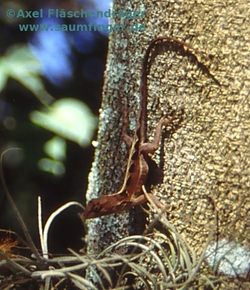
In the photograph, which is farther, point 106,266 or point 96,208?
point 96,208

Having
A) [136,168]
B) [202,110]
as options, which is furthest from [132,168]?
[202,110]

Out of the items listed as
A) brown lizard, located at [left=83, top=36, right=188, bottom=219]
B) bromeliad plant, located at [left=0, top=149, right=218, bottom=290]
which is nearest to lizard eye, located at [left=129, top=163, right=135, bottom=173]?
brown lizard, located at [left=83, top=36, right=188, bottom=219]

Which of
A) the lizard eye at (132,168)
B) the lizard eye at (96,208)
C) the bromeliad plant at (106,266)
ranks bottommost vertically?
the bromeliad plant at (106,266)

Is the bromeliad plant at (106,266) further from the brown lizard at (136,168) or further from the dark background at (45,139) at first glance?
the dark background at (45,139)

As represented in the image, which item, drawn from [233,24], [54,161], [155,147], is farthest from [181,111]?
[54,161]

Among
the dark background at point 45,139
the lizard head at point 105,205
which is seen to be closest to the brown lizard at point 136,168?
the lizard head at point 105,205

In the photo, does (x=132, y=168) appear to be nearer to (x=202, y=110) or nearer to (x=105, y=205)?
(x=105, y=205)
